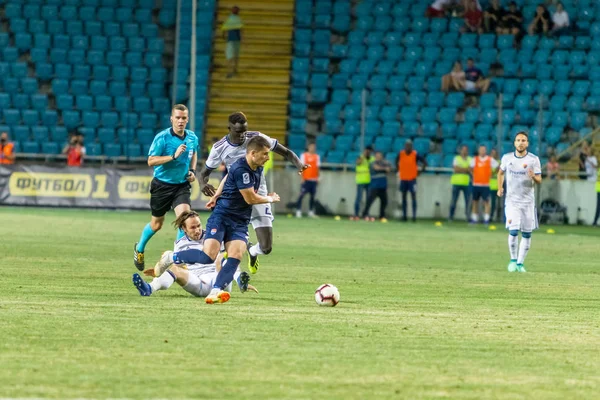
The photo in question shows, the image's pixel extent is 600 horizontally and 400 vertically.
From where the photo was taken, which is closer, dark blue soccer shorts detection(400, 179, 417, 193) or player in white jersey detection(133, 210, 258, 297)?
player in white jersey detection(133, 210, 258, 297)

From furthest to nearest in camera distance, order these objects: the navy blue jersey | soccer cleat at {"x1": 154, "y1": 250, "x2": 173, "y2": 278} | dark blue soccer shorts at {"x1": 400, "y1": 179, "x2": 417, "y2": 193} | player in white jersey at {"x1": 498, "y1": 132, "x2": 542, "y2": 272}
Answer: dark blue soccer shorts at {"x1": 400, "y1": 179, "x2": 417, "y2": 193}, player in white jersey at {"x1": 498, "y1": 132, "x2": 542, "y2": 272}, soccer cleat at {"x1": 154, "y1": 250, "x2": 173, "y2": 278}, the navy blue jersey

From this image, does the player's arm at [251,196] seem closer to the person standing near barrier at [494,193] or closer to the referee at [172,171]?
the referee at [172,171]

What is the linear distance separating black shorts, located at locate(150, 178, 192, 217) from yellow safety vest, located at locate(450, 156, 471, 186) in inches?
717

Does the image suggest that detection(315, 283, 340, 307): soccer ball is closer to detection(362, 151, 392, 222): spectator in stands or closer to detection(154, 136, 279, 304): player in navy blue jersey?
detection(154, 136, 279, 304): player in navy blue jersey

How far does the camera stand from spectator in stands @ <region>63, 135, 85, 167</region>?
115ft

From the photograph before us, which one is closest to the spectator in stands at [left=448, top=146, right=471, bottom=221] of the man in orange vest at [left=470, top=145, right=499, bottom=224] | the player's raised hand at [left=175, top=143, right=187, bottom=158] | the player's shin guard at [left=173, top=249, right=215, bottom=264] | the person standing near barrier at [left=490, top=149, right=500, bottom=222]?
the man in orange vest at [left=470, top=145, right=499, bottom=224]

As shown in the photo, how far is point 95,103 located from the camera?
39.2 metres

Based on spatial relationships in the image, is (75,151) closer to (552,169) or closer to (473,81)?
(473,81)

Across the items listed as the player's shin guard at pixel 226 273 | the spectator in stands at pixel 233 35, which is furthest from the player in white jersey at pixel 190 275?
the spectator in stands at pixel 233 35

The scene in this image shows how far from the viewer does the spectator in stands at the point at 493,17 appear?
41.0 meters

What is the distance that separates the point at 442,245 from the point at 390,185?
38.0 ft

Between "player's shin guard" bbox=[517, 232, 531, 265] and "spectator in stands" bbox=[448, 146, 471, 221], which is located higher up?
"player's shin guard" bbox=[517, 232, 531, 265]

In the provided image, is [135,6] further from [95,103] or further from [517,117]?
[517,117]

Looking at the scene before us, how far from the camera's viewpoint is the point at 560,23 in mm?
40812
